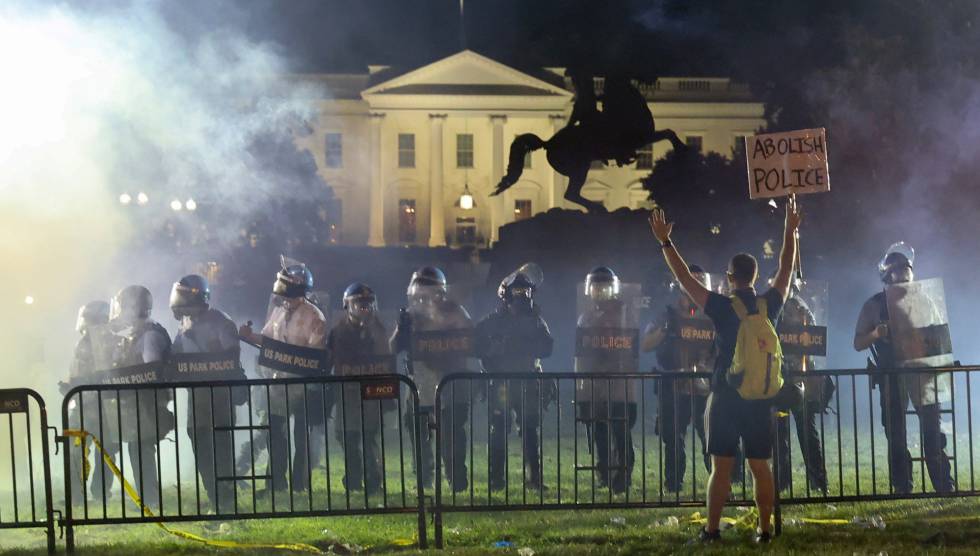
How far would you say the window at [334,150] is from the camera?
52.4m

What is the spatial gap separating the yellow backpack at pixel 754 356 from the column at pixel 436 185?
4430 centimetres

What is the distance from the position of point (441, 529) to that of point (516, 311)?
246 cm

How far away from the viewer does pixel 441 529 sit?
6289 mm

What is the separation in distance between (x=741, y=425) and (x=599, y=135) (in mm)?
11442

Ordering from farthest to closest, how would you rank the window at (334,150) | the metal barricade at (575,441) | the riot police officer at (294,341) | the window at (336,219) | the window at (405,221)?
the window at (334,150) → the window at (405,221) → the window at (336,219) → the riot police officer at (294,341) → the metal barricade at (575,441)

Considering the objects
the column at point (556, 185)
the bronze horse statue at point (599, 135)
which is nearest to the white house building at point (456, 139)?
the column at point (556, 185)

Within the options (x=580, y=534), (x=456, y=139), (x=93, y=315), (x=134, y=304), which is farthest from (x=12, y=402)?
(x=456, y=139)

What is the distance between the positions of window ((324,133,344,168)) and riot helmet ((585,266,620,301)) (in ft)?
147

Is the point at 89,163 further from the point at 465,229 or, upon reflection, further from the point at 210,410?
the point at 465,229

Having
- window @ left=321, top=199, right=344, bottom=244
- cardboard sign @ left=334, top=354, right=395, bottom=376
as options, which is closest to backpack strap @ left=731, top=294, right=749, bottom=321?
cardboard sign @ left=334, top=354, right=395, bottom=376

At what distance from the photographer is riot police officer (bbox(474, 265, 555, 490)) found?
822 centimetres

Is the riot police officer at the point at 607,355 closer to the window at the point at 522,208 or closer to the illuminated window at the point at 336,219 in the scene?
the illuminated window at the point at 336,219

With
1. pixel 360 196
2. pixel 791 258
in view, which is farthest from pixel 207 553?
pixel 360 196

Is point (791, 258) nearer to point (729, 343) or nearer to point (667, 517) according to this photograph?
point (729, 343)
